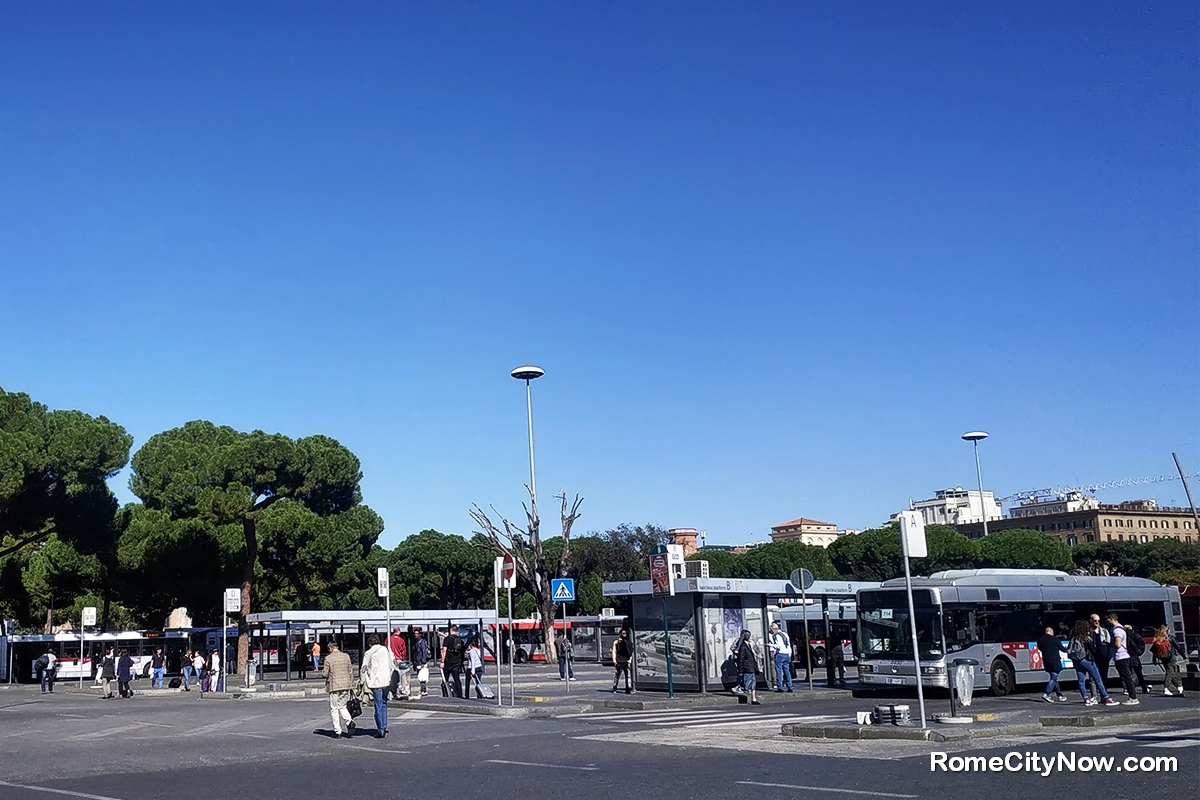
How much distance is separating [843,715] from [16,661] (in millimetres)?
42997

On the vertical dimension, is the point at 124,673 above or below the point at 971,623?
below

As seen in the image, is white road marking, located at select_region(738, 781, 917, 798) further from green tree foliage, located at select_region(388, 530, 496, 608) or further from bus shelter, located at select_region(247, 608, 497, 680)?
green tree foliage, located at select_region(388, 530, 496, 608)

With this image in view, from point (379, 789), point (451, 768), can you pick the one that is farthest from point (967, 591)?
point (379, 789)

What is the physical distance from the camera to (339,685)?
17.3 metres

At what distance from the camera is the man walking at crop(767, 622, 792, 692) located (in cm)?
2498

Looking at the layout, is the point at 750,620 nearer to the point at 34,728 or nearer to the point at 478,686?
the point at 478,686

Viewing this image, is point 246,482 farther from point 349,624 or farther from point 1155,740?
point 1155,740

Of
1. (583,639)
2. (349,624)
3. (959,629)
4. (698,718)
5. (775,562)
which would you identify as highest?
(775,562)

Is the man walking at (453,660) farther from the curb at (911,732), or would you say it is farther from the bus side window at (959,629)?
the curb at (911,732)

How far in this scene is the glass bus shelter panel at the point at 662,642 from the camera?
24906 millimetres

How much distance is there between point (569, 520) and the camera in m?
57.2

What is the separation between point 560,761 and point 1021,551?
82.4m

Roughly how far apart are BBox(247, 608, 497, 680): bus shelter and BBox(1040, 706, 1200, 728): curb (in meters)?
23.9

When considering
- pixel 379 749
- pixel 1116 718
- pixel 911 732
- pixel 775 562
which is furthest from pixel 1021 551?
pixel 379 749
